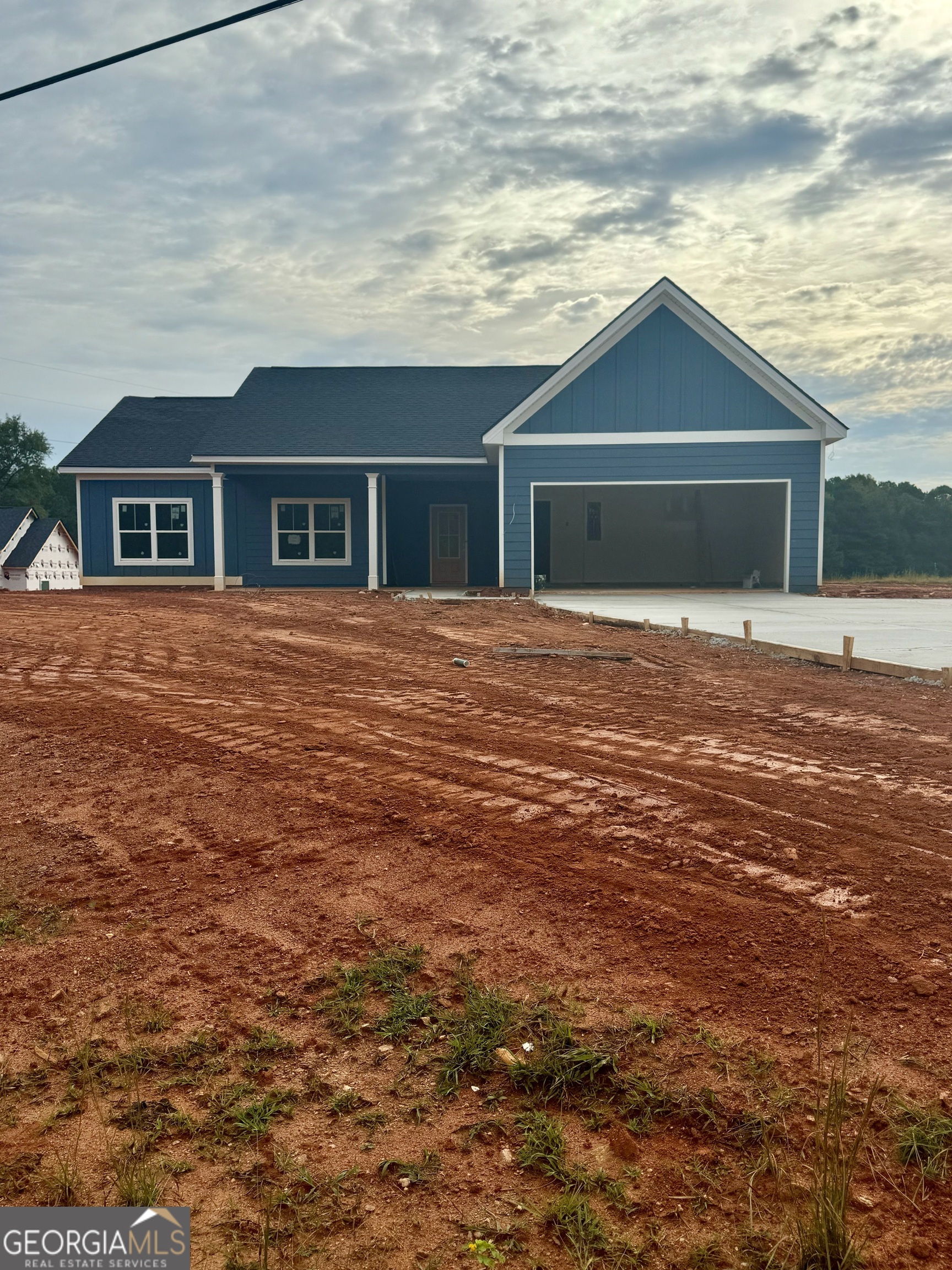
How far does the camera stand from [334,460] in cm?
1947

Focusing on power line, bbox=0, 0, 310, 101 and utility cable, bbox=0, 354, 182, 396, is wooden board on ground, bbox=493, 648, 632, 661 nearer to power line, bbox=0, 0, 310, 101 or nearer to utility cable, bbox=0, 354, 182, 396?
power line, bbox=0, 0, 310, 101

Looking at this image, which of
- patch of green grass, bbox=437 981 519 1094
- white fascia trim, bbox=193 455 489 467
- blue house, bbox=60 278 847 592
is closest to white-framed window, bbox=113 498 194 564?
blue house, bbox=60 278 847 592

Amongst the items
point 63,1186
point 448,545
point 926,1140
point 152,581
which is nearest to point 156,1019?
point 63,1186

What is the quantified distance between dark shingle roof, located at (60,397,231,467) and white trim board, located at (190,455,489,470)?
3245mm

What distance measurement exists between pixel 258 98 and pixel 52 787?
39.1 feet

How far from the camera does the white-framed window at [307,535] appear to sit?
2141 centimetres

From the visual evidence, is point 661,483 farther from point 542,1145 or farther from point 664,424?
point 542,1145

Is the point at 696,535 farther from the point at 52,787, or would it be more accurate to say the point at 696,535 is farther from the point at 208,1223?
the point at 208,1223

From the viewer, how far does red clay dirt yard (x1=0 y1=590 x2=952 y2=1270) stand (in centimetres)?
188

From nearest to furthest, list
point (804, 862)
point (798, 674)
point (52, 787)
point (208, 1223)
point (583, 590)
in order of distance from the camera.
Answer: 1. point (208, 1223)
2. point (804, 862)
3. point (52, 787)
4. point (798, 674)
5. point (583, 590)

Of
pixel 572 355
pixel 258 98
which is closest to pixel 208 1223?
pixel 258 98

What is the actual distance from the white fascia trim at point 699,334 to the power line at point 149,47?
11.8 metres

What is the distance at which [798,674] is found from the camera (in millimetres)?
8562

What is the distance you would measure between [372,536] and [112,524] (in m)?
7.83
